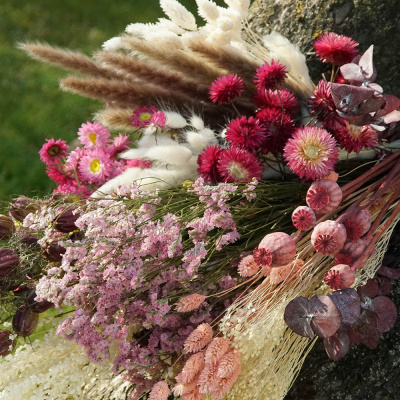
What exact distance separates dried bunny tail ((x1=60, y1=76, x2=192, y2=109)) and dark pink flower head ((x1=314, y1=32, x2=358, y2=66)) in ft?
1.28

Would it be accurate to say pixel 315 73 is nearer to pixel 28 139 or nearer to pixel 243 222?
pixel 243 222

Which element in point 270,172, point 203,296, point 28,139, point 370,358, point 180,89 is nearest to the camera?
point 203,296

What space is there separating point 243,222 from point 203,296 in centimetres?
23

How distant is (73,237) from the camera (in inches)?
57.7

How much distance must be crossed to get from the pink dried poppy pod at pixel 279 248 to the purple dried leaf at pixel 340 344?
197 millimetres

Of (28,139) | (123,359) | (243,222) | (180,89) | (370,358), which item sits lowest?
(28,139)

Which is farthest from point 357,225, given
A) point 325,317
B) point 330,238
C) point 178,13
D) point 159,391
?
point 178,13

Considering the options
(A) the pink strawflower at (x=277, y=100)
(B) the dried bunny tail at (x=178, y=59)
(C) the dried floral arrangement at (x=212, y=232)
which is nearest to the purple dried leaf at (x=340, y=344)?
(C) the dried floral arrangement at (x=212, y=232)

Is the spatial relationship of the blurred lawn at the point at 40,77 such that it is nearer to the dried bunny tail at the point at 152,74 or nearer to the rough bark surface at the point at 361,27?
the dried bunny tail at the point at 152,74

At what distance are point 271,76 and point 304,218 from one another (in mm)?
415

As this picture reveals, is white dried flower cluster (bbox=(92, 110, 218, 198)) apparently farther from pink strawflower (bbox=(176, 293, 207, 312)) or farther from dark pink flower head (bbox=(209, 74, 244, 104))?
pink strawflower (bbox=(176, 293, 207, 312))

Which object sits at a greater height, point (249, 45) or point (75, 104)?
point (249, 45)

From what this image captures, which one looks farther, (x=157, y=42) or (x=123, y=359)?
(x=157, y=42)

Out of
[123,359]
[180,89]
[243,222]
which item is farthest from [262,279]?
[180,89]
